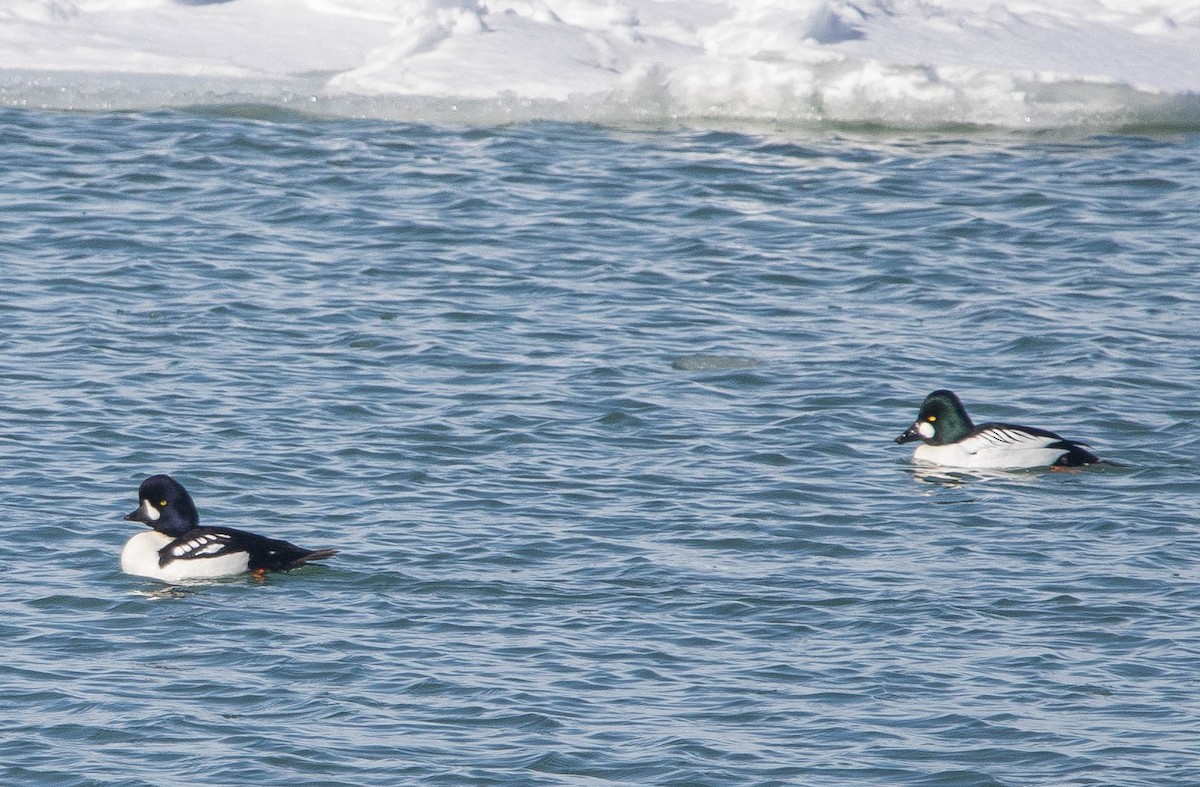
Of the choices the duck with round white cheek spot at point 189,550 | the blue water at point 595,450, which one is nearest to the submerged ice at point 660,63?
the blue water at point 595,450

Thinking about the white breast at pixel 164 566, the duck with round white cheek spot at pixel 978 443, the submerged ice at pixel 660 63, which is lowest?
the white breast at pixel 164 566

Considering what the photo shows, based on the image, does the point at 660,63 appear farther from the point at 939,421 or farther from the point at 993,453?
the point at 993,453

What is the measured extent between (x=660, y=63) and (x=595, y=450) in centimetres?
759

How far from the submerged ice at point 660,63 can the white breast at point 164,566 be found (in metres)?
9.03

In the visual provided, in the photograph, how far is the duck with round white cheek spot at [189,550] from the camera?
9391mm

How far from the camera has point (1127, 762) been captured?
23.6 feet

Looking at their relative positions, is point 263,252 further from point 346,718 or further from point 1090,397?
point 346,718

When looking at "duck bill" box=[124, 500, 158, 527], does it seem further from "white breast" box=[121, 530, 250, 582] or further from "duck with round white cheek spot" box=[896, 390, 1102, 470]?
"duck with round white cheek spot" box=[896, 390, 1102, 470]

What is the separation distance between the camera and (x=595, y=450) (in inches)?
450

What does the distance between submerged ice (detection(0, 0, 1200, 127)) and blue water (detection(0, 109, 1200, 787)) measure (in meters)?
0.45

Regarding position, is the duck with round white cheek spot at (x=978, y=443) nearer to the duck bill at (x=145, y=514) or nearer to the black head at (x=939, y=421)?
the black head at (x=939, y=421)

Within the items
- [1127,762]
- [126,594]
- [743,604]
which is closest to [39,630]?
[126,594]

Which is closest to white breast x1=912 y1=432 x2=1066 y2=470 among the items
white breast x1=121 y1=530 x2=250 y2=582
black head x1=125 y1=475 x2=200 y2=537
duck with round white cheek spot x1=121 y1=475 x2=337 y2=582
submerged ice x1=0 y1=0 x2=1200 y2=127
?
duck with round white cheek spot x1=121 y1=475 x2=337 y2=582

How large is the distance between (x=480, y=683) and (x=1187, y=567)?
3.71 metres
